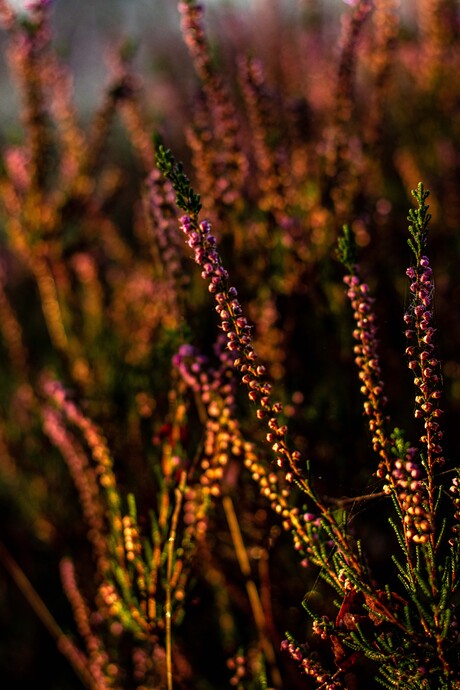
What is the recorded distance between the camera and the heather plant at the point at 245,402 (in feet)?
3.29

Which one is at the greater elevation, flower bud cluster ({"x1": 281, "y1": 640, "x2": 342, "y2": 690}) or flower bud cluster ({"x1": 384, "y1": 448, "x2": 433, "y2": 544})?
flower bud cluster ({"x1": 384, "y1": 448, "x2": 433, "y2": 544})

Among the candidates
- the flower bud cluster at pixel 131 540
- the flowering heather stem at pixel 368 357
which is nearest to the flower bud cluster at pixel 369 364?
the flowering heather stem at pixel 368 357

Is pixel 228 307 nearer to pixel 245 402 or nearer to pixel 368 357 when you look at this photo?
pixel 368 357

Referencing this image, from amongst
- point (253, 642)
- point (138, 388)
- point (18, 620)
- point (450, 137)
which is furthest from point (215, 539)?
point (450, 137)

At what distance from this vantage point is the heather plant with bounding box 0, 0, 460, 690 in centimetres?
100

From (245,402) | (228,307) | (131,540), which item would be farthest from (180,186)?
(245,402)

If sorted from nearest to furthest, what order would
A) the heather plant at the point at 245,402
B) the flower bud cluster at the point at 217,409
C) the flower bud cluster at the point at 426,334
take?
the flower bud cluster at the point at 426,334
the heather plant at the point at 245,402
the flower bud cluster at the point at 217,409

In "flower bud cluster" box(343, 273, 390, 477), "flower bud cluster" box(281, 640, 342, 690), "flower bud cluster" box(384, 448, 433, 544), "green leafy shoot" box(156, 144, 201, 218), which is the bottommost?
"flower bud cluster" box(281, 640, 342, 690)

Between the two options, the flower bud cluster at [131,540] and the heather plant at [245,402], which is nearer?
the heather plant at [245,402]

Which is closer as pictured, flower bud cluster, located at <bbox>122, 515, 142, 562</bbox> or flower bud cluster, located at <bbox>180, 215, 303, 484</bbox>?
flower bud cluster, located at <bbox>180, 215, 303, 484</bbox>

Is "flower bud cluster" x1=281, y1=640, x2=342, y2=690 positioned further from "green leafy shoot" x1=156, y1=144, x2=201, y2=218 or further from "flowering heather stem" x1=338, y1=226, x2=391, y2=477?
"green leafy shoot" x1=156, y1=144, x2=201, y2=218

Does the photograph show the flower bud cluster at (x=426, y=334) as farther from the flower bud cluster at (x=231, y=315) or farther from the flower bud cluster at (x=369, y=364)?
the flower bud cluster at (x=231, y=315)

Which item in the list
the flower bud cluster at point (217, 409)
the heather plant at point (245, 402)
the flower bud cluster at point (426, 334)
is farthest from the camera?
the flower bud cluster at point (217, 409)

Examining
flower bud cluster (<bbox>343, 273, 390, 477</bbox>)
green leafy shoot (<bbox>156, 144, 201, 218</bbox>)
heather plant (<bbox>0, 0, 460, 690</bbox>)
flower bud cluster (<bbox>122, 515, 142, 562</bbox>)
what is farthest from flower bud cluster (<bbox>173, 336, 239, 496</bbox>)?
green leafy shoot (<bbox>156, 144, 201, 218</bbox>)
